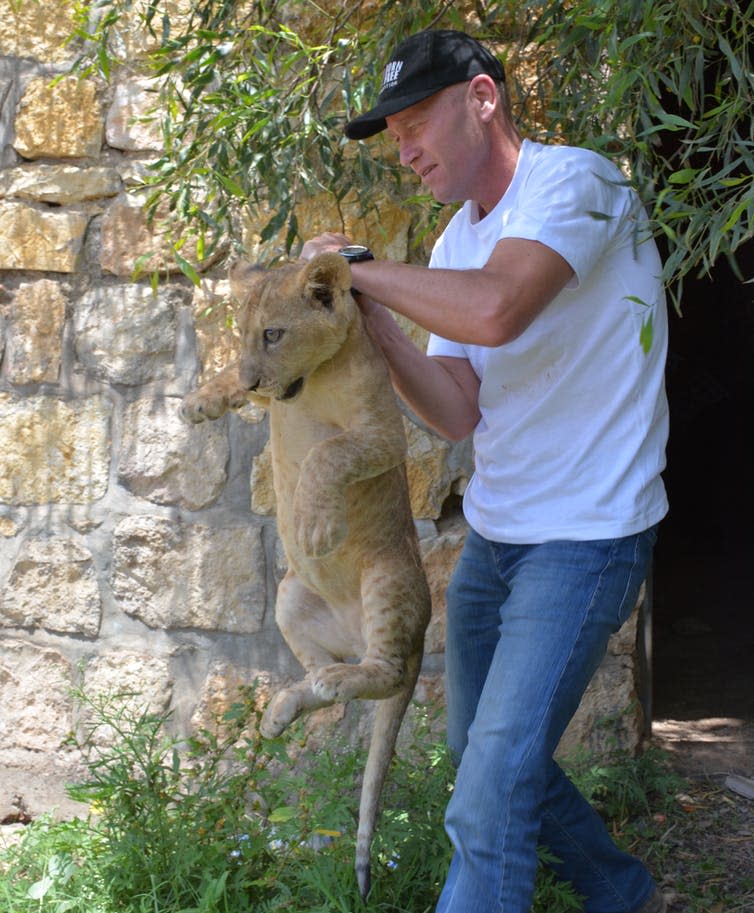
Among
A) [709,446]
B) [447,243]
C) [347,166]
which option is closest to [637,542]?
[447,243]

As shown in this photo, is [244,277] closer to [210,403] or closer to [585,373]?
[210,403]

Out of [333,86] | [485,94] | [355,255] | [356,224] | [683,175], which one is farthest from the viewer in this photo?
[356,224]

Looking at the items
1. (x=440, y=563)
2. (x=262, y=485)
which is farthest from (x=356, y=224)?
(x=440, y=563)

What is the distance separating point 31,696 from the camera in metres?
4.10

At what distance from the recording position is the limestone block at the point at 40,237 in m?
3.95

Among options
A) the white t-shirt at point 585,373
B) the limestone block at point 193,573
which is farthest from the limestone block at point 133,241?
the white t-shirt at point 585,373

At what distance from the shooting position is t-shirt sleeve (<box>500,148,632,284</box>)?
7.95 feet

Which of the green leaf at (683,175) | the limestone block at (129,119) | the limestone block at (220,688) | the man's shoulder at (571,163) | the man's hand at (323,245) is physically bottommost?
the limestone block at (220,688)

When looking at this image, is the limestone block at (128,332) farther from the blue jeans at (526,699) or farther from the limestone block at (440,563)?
the blue jeans at (526,699)

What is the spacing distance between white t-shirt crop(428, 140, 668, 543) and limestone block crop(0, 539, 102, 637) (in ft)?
6.14

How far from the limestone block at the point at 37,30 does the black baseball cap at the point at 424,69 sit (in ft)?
5.62

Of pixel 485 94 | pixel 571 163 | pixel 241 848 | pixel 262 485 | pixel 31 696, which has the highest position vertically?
pixel 485 94

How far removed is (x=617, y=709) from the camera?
3.78 metres

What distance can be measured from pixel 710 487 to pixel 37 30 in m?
6.54
